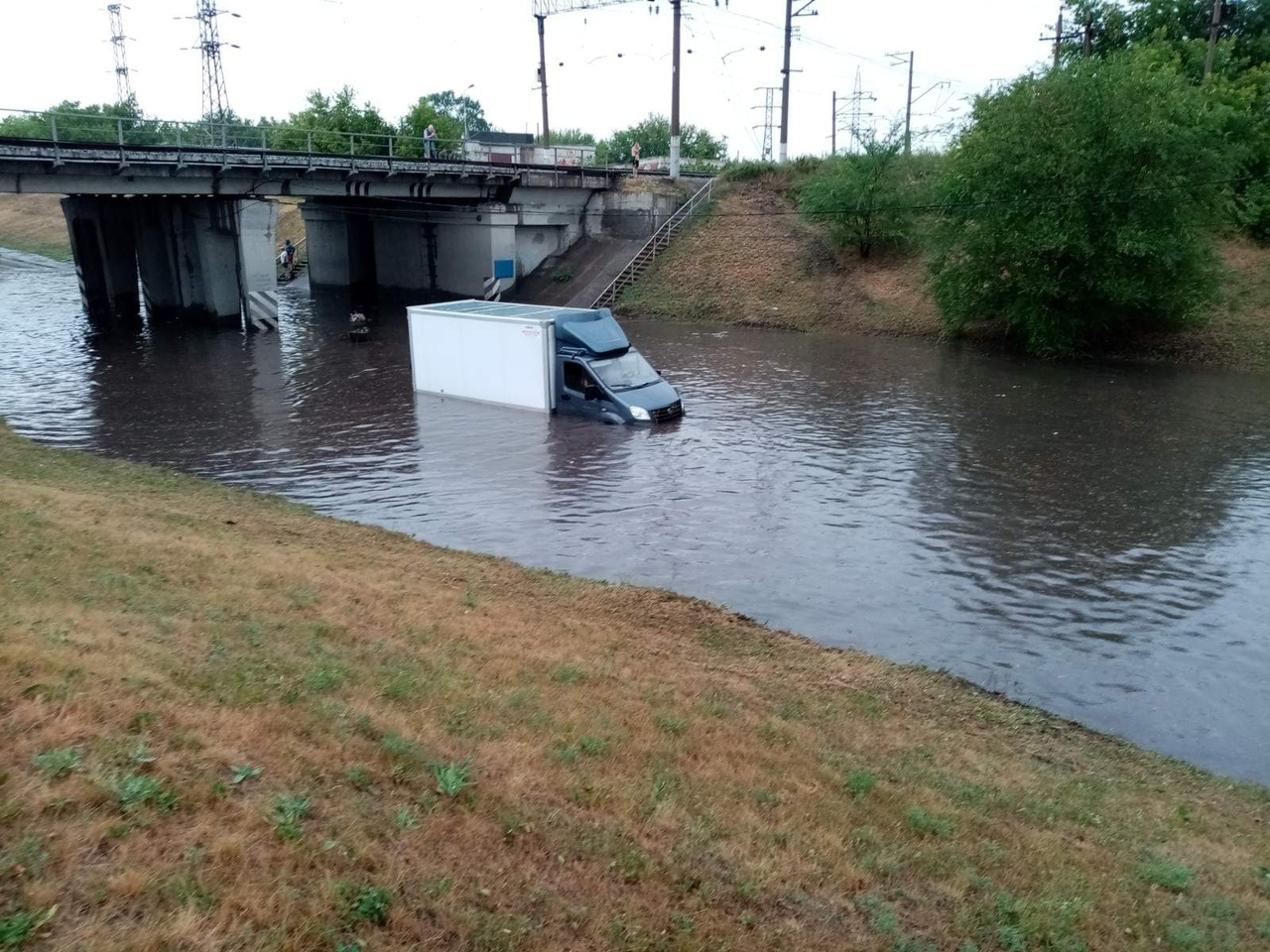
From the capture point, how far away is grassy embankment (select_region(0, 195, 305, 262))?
242 ft

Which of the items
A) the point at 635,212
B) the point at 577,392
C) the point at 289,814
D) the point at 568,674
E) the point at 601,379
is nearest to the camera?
the point at 289,814

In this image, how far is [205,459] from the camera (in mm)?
20906

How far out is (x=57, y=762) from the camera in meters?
5.24

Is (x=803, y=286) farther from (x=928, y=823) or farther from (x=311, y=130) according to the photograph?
(x=928, y=823)

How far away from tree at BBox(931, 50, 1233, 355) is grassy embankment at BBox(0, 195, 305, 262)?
51764mm

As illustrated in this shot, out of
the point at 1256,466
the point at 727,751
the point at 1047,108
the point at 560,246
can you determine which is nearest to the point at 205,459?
the point at 727,751

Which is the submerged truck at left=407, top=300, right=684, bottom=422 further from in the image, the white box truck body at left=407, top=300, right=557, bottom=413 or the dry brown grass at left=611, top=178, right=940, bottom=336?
the dry brown grass at left=611, top=178, right=940, bottom=336

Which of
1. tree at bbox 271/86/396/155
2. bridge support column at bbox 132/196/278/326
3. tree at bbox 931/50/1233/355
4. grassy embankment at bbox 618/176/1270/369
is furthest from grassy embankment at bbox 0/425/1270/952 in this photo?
tree at bbox 271/86/396/155

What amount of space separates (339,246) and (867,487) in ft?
140

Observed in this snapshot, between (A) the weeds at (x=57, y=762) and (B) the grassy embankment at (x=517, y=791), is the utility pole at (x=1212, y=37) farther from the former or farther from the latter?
(A) the weeds at (x=57, y=762)

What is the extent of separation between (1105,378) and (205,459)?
85.0 feet

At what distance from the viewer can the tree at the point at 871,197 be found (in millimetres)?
44125

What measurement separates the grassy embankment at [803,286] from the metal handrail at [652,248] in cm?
71

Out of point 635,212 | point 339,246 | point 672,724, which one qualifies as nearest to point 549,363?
point 672,724
